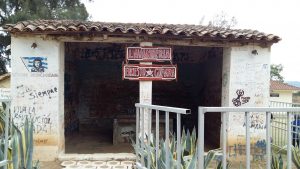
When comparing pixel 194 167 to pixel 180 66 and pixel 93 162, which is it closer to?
pixel 93 162

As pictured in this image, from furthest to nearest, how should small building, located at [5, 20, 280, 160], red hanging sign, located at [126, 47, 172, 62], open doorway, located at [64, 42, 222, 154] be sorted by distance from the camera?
open doorway, located at [64, 42, 222, 154]
red hanging sign, located at [126, 47, 172, 62]
small building, located at [5, 20, 280, 160]

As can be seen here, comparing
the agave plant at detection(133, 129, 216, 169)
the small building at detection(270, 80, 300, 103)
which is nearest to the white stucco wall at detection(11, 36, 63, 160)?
the agave plant at detection(133, 129, 216, 169)

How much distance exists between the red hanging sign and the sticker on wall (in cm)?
201

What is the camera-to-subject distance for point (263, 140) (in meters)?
7.72

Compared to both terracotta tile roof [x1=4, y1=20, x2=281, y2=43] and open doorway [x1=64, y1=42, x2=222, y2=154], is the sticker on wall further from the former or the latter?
open doorway [x1=64, y1=42, x2=222, y2=154]

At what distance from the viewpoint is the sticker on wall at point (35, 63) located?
7.20 m

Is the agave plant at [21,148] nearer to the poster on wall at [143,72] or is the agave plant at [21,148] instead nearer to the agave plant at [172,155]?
the agave plant at [172,155]

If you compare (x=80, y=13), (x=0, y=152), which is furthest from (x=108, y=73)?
(x=80, y=13)

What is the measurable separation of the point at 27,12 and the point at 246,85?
15043 mm

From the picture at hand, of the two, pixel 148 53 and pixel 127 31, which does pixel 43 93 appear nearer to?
pixel 127 31

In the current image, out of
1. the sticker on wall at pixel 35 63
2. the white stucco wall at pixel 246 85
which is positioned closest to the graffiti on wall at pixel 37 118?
the sticker on wall at pixel 35 63

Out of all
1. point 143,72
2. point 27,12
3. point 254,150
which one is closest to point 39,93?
point 143,72

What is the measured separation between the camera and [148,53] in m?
7.50

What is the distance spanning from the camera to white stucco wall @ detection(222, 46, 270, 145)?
25.1 feet
